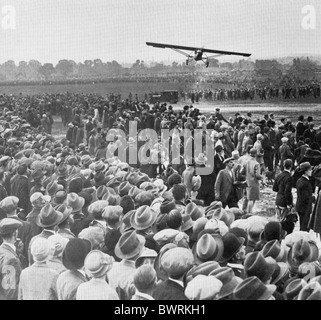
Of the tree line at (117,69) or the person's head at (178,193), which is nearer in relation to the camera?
the person's head at (178,193)

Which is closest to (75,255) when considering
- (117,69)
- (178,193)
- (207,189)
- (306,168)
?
(178,193)

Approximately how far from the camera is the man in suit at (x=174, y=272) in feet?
10.1

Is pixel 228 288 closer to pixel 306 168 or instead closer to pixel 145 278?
pixel 145 278

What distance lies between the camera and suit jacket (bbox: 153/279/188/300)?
3168 millimetres

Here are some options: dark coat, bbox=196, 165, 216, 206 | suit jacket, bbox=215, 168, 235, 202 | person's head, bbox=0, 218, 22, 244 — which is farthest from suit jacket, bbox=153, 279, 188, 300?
dark coat, bbox=196, 165, 216, 206

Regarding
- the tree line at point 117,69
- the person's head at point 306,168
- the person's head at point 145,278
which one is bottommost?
the person's head at point 145,278

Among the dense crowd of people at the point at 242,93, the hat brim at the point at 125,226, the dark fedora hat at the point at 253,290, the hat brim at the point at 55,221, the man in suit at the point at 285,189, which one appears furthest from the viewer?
the dense crowd of people at the point at 242,93

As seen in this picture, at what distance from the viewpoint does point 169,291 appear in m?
3.18

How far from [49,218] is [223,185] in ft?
10.6

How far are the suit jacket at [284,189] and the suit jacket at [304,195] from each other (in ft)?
0.83

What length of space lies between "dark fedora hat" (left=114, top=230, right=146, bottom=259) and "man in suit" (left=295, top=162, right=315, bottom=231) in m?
3.10

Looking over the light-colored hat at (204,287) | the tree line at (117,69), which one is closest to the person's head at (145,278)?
the light-colored hat at (204,287)

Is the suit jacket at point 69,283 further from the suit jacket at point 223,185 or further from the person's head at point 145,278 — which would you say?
the suit jacket at point 223,185

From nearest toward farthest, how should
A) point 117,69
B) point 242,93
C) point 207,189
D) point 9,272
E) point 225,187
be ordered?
point 9,272 → point 225,187 → point 207,189 → point 117,69 → point 242,93
